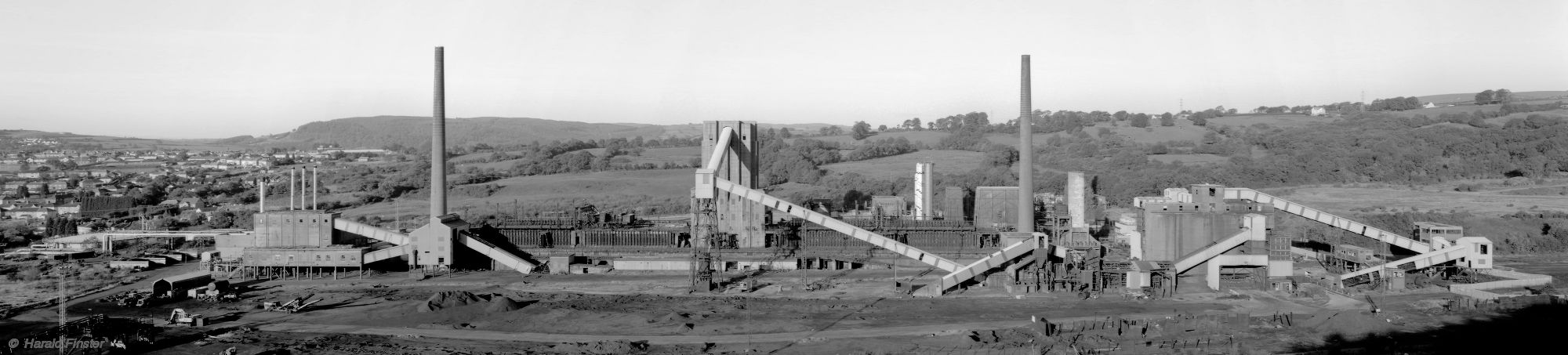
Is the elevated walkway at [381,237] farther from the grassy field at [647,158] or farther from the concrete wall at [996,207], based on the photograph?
the grassy field at [647,158]

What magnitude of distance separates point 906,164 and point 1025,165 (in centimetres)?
7587

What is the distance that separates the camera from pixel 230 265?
58.6 metres

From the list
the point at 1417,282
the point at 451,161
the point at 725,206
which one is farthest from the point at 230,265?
the point at 451,161

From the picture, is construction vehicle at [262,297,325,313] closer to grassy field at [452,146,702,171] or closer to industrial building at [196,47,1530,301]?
industrial building at [196,47,1530,301]

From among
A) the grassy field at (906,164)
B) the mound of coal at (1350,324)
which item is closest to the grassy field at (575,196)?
the grassy field at (906,164)

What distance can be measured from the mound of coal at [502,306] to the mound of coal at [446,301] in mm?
730

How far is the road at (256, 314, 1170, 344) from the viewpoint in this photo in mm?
40312

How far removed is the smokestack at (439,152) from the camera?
61.8m

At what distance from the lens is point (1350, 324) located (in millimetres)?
40438

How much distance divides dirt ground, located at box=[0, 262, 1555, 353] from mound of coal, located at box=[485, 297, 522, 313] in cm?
17

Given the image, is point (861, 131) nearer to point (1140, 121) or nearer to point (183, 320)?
point (1140, 121)

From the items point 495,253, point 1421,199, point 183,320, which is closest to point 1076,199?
point 495,253

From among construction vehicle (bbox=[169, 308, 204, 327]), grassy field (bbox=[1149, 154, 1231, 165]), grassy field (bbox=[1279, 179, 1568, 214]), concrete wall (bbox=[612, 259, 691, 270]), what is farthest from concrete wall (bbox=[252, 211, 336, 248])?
grassy field (bbox=[1149, 154, 1231, 165])

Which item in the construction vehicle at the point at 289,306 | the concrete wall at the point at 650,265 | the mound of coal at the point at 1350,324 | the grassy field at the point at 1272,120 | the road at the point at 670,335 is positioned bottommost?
the road at the point at 670,335
